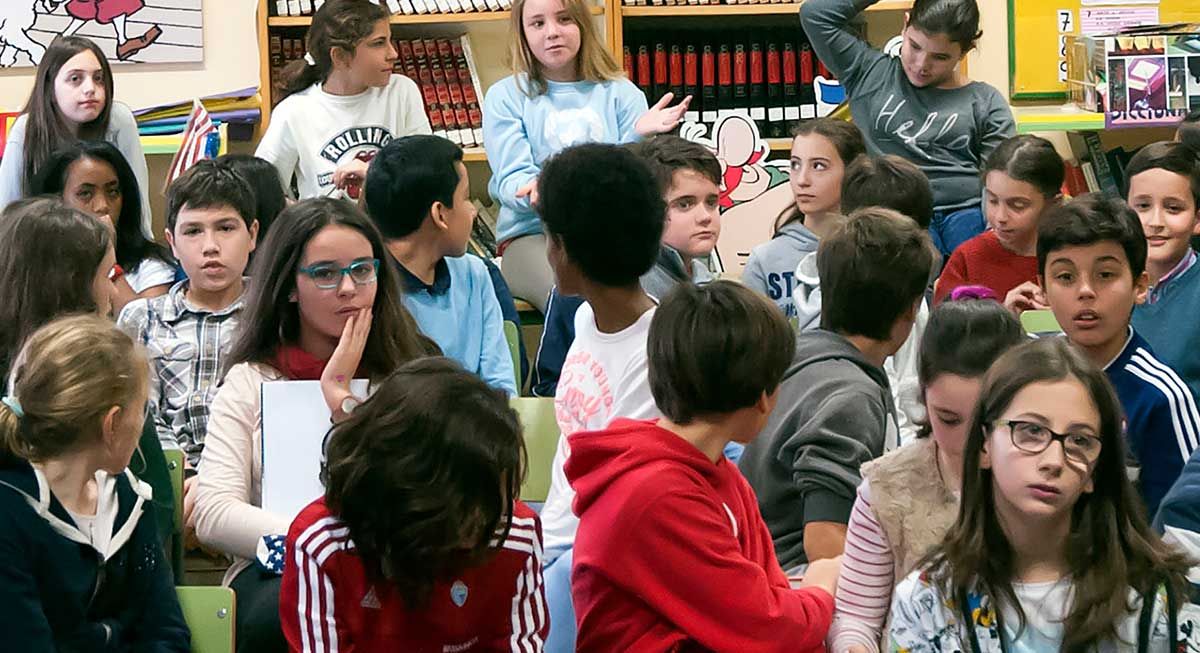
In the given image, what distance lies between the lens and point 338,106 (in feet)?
16.0

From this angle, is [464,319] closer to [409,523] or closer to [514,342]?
[514,342]

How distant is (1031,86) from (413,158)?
317 cm

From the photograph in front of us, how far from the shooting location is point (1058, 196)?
412 cm

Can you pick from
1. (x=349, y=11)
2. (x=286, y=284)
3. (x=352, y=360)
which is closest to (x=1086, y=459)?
(x=352, y=360)

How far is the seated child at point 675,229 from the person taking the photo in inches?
138

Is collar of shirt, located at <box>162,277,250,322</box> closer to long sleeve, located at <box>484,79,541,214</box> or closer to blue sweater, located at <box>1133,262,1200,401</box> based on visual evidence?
long sleeve, located at <box>484,79,541,214</box>

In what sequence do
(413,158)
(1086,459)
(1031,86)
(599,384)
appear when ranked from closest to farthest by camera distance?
(1086,459) → (599,384) → (413,158) → (1031,86)

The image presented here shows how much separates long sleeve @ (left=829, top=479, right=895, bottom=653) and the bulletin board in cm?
398

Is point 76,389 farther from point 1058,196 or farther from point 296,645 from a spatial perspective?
point 1058,196

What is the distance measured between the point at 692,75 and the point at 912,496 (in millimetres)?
3721

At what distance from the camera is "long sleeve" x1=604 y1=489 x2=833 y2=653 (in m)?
1.95

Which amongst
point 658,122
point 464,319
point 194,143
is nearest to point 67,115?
point 194,143

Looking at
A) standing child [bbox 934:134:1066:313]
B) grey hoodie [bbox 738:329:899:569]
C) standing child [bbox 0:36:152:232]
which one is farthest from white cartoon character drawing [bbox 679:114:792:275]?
grey hoodie [bbox 738:329:899:569]

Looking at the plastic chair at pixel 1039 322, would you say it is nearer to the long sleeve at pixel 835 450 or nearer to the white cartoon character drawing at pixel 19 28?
the long sleeve at pixel 835 450
